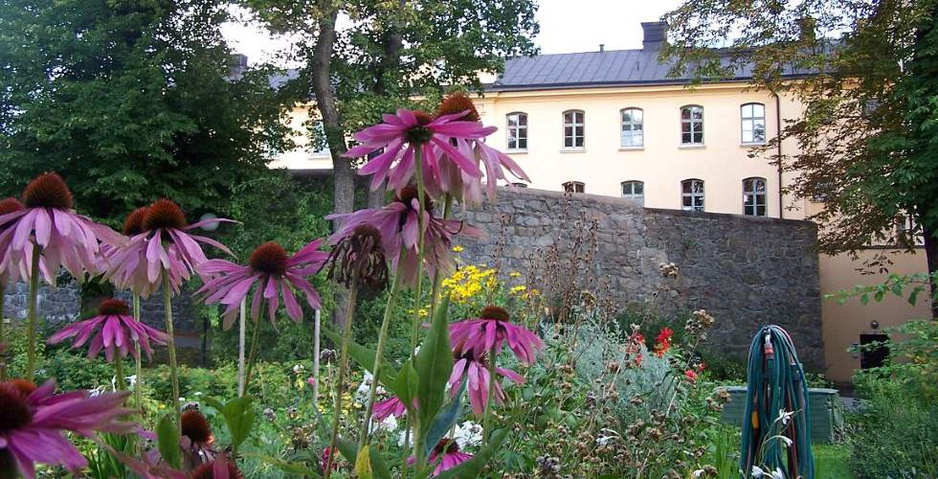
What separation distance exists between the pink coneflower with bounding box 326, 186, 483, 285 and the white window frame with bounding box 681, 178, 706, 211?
19.5m

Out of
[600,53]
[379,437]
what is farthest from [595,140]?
[379,437]

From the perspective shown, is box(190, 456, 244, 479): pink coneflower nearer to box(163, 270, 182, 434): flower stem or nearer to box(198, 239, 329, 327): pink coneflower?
box(163, 270, 182, 434): flower stem

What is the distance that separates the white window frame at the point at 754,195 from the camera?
63.8ft

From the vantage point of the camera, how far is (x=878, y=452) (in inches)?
182

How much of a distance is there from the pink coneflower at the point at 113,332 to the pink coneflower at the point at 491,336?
0.39 meters

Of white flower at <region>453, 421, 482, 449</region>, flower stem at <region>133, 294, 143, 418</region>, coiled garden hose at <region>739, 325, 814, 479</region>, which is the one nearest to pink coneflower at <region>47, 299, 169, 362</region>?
flower stem at <region>133, 294, 143, 418</region>

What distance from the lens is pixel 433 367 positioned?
0.76 meters

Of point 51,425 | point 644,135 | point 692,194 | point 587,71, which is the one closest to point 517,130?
point 587,71

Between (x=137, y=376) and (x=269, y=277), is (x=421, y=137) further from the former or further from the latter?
(x=137, y=376)

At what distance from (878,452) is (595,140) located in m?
16.0

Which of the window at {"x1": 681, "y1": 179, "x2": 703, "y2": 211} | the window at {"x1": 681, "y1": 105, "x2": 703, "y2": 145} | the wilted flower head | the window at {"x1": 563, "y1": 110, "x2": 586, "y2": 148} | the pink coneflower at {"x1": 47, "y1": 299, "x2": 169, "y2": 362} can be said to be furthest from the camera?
the window at {"x1": 563, "y1": 110, "x2": 586, "y2": 148}

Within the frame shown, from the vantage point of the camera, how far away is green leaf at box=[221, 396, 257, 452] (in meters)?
0.83

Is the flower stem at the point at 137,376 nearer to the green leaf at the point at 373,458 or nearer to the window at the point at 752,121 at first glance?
the green leaf at the point at 373,458

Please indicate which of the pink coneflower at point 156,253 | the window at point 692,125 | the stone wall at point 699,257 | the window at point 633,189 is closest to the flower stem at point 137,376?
the pink coneflower at point 156,253
